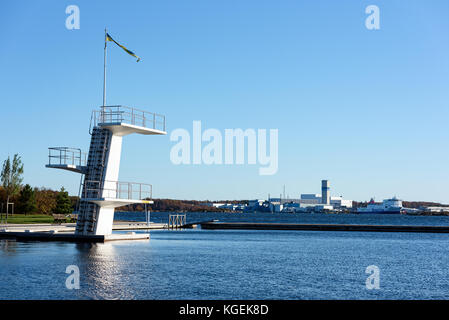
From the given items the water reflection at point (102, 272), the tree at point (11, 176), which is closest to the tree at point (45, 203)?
the tree at point (11, 176)

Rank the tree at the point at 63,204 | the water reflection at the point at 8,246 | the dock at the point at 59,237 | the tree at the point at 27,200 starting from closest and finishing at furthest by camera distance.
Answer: the water reflection at the point at 8,246
the dock at the point at 59,237
the tree at the point at 63,204
the tree at the point at 27,200

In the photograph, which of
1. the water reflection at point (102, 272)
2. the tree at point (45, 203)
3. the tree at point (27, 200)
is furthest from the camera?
the tree at point (45, 203)

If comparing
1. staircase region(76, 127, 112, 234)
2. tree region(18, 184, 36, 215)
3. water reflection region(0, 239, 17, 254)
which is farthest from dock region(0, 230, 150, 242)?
tree region(18, 184, 36, 215)

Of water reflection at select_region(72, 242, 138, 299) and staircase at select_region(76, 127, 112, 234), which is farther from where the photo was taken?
staircase at select_region(76, 127, 112, 234)

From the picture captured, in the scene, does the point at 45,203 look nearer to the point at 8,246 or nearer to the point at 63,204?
the point at 63,204

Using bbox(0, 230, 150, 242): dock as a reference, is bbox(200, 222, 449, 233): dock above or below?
below

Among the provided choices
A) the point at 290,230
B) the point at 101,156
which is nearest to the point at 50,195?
the point at 290,230

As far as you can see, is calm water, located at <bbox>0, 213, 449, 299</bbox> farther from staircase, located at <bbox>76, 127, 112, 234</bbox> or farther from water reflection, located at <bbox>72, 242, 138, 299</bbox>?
staircase, located at <bbox>76, 127, 112, 234</bbox>

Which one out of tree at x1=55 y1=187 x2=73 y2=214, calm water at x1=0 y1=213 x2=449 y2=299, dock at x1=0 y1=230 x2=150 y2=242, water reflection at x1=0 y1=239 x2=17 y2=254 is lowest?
calm water at x1=0 y1=213 x2=449 y2=299

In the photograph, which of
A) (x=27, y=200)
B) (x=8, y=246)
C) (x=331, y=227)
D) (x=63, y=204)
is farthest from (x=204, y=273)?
(x=27, y=200)

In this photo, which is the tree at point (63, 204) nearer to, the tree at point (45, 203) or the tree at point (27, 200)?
the tree at point (27, 200)

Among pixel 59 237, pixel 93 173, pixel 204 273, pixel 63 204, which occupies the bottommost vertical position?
pixel 204 273

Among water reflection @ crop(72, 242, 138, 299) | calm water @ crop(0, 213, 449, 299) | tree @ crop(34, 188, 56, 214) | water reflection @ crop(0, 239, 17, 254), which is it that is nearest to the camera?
water reflection @ crop(72, 242, 138, 299)

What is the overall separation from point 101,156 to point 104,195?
363 centimetres
